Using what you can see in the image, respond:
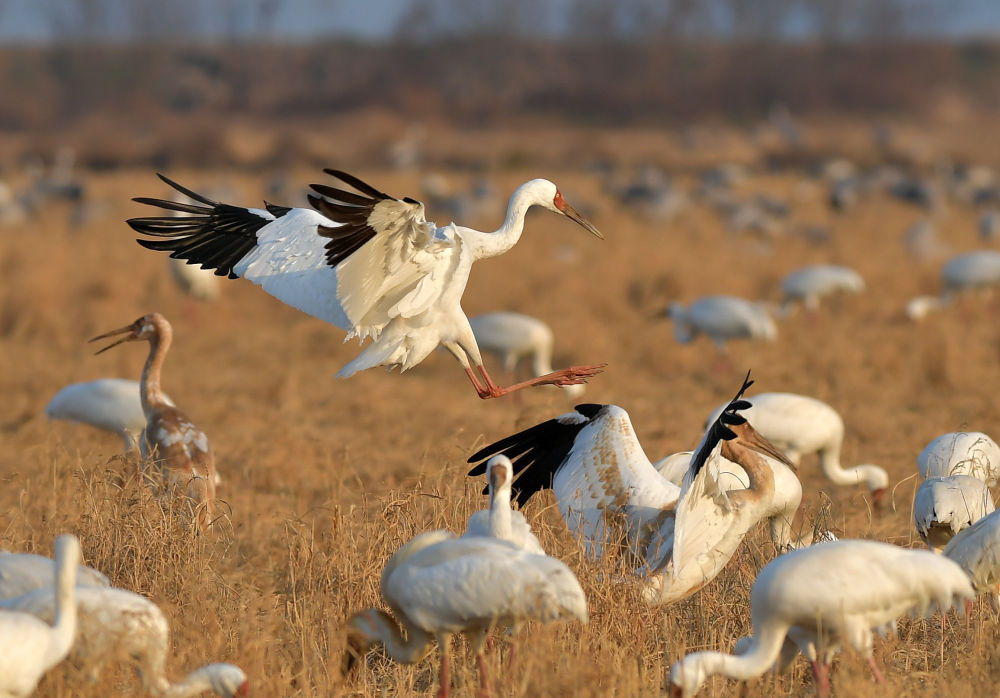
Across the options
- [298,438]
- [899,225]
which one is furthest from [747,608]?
[899,225]

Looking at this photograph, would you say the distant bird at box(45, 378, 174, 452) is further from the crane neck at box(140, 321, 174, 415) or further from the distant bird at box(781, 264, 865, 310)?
the distant bird at box(781, 264, 865, 310)

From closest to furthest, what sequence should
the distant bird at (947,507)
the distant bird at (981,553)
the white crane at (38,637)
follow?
1. the white crane at (38,637)
2. the distant bird at (981,553)
3. the distant bird at (947,507)

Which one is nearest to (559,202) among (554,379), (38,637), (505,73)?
(554,379)

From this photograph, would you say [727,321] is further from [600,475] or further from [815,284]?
[600,475]

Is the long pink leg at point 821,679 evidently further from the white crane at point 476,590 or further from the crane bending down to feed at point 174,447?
the crane bending down to feed at point 174,447

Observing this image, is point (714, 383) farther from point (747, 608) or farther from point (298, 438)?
point (747, 608)

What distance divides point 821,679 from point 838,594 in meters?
0.32

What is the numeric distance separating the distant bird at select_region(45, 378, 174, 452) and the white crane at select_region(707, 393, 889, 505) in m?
3.03

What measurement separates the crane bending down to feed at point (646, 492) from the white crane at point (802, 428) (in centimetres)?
173

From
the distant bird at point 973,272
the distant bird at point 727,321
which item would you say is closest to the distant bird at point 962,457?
the distant bird at point 727,321

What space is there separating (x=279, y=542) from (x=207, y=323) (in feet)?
24.2

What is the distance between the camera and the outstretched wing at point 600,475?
15.1 feet

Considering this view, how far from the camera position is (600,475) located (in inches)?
185

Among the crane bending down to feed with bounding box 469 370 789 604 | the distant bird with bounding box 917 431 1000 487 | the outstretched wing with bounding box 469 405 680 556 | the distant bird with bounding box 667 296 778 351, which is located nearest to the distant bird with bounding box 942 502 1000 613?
the crane bending down to feed with bounding box 469 370 789 604
